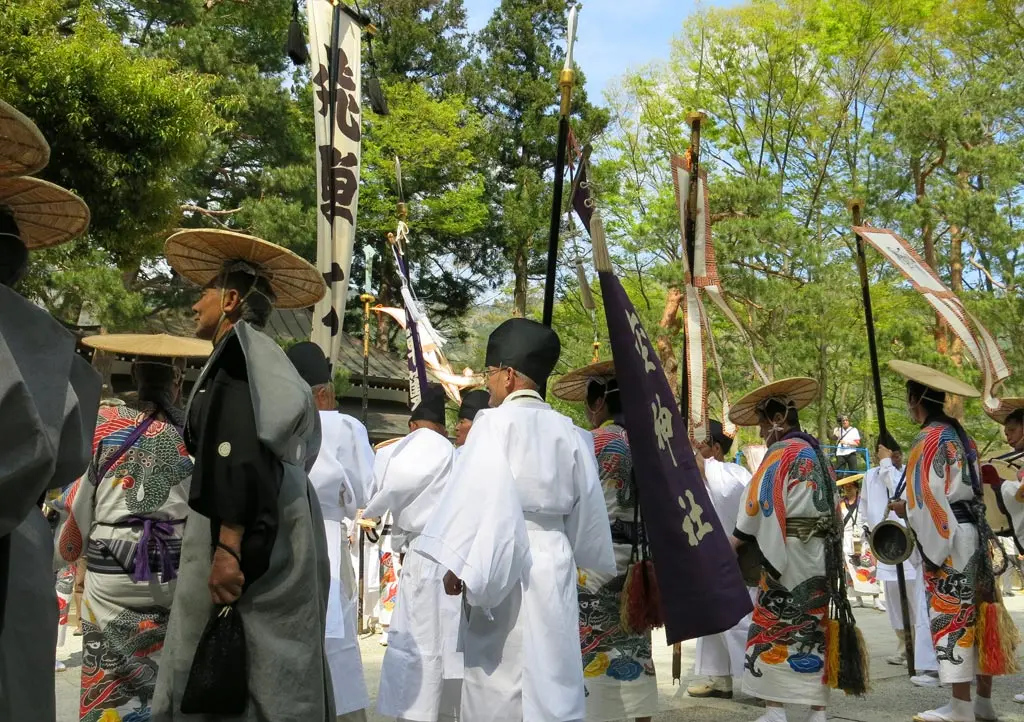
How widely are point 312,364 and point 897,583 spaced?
5947 millimetres

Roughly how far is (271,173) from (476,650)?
16.3 meters

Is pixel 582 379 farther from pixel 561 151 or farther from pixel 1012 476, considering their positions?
pixel 1012 476

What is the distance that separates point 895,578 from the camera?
9188 mm

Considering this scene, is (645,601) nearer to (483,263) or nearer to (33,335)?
(33,335)

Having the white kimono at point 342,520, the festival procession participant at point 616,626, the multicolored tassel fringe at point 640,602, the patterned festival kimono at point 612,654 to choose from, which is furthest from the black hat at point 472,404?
the multicolored tassel fringe at point 640,602

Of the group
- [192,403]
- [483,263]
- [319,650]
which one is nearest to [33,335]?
[192,403]

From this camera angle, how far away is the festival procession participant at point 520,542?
3.74 m

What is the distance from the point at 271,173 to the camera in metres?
18.9

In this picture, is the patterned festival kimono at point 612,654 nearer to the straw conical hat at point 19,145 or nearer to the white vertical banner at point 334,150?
the white vertical banner at point 334,150

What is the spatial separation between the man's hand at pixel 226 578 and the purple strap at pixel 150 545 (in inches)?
52.6

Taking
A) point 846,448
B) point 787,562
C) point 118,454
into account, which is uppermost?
point 846,448

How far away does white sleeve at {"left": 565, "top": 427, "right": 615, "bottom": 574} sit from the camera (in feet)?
13.7

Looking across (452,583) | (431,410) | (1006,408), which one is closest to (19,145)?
(452,583)

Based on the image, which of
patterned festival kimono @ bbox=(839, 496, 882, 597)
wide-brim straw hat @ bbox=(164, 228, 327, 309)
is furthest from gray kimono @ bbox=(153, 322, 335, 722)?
patterned festival kimono @ bbox=(839, 496, 882, 597)
